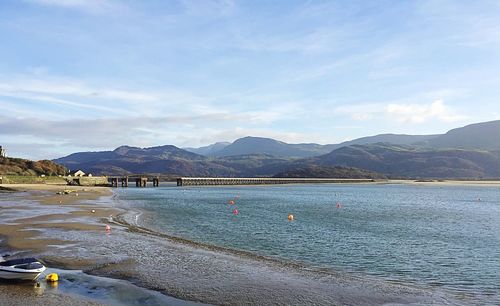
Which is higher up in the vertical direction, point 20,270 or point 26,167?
point 26,167

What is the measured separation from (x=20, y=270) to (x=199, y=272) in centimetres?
813

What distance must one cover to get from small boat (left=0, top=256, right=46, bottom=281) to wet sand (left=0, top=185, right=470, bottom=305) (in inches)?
34.0

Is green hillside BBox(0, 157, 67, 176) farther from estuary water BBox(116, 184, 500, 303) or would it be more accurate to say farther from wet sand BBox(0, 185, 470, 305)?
wet sand BBox(0, 185, 470, 305)

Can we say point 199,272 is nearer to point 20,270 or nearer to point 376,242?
point 20,270

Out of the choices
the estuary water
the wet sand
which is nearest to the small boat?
the wet sand

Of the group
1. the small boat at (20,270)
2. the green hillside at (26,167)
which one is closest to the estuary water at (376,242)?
the small boat at (20,270)

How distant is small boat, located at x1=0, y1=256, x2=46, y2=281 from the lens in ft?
63.1

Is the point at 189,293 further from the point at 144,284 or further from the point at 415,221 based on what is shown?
the point at 415,221

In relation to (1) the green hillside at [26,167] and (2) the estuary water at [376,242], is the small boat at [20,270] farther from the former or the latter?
(1) the green hillside at [26,167]

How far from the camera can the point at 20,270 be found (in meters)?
19.2

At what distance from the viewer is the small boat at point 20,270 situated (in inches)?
757

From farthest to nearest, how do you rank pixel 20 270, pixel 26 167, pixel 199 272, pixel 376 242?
pixel 26 167
pixel 376 242
pixel 199 272
pixel 20 270


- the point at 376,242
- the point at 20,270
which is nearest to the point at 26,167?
the point at 376,242

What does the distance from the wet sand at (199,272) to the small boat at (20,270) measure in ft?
2.83
